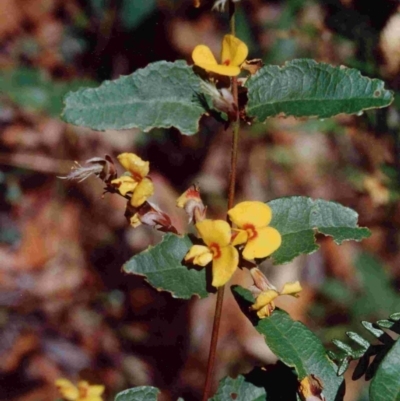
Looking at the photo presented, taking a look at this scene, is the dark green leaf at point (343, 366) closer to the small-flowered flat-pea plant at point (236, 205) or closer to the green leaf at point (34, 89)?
the small-flowered flat-pea plant at point (236, 205)

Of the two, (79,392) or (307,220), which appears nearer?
(307,220)

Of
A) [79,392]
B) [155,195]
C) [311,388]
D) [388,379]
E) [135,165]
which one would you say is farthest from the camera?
[155,195]

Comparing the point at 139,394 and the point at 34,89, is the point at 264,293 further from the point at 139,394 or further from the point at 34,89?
the point at 34,89

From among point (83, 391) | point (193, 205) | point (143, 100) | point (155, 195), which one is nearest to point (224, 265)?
point (193, 205)

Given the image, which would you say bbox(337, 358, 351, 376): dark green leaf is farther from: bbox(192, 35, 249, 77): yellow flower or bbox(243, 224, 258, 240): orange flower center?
bbox(192, 35, 249, 77): yellow flower

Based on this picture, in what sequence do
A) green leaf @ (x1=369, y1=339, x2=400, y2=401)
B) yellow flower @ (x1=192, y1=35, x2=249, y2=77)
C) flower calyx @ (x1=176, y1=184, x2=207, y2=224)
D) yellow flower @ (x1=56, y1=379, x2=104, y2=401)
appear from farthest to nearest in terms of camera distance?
yellow flower @ (x1=56, y1=379, x2=104, y2=401), flower calyx @ (x1=176, y1=184, x2=207, y2=224), yellow flower @ (x1=192, y1=35, x2=249, y2=77), green leaf @ (x1=369, y1=339, x2=400, y2=401)

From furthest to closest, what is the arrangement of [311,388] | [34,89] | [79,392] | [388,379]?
[34,89], [79,392], [311,388], [388,379]

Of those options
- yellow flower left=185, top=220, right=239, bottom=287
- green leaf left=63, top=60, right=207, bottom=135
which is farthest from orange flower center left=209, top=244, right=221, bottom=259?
green leaf left=63, top=60, right=207, bottom=135
